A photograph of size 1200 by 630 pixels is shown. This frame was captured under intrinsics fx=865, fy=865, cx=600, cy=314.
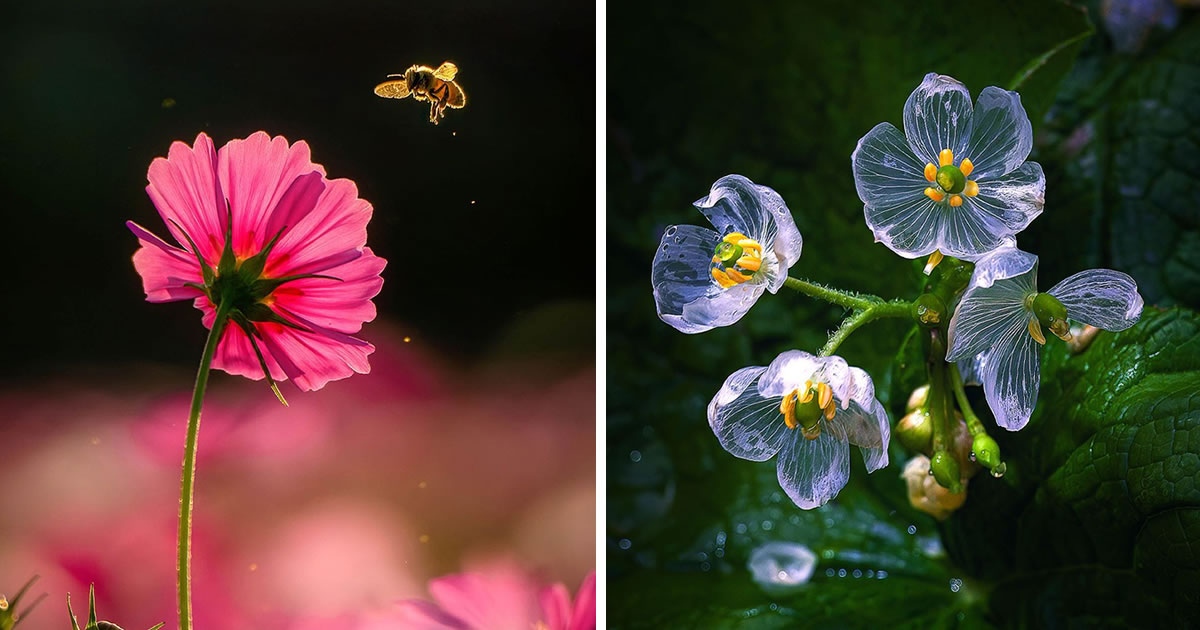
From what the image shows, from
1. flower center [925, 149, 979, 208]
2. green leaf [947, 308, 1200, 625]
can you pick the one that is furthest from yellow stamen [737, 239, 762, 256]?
green leaf [947, 308, 1200, 625]

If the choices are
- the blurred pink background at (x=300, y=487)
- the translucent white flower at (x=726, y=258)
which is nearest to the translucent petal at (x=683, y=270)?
the translucent white flower at (x=726, y=258)

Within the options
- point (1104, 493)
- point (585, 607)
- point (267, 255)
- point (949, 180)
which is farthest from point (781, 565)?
point (267, 255)

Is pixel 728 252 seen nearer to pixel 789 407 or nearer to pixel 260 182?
pixel 789 407

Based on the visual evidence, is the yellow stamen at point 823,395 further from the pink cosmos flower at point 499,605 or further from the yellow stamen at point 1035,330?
the pink cosmos flower at point 499,605

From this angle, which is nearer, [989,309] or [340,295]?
[989,309]

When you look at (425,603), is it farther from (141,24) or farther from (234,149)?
(141,24)

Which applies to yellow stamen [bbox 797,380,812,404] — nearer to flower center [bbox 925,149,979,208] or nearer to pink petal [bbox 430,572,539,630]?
flower center [bbox 925,149,979,208]

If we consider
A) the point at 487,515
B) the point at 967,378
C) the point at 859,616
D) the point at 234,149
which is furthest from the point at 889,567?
the point at 234,149
